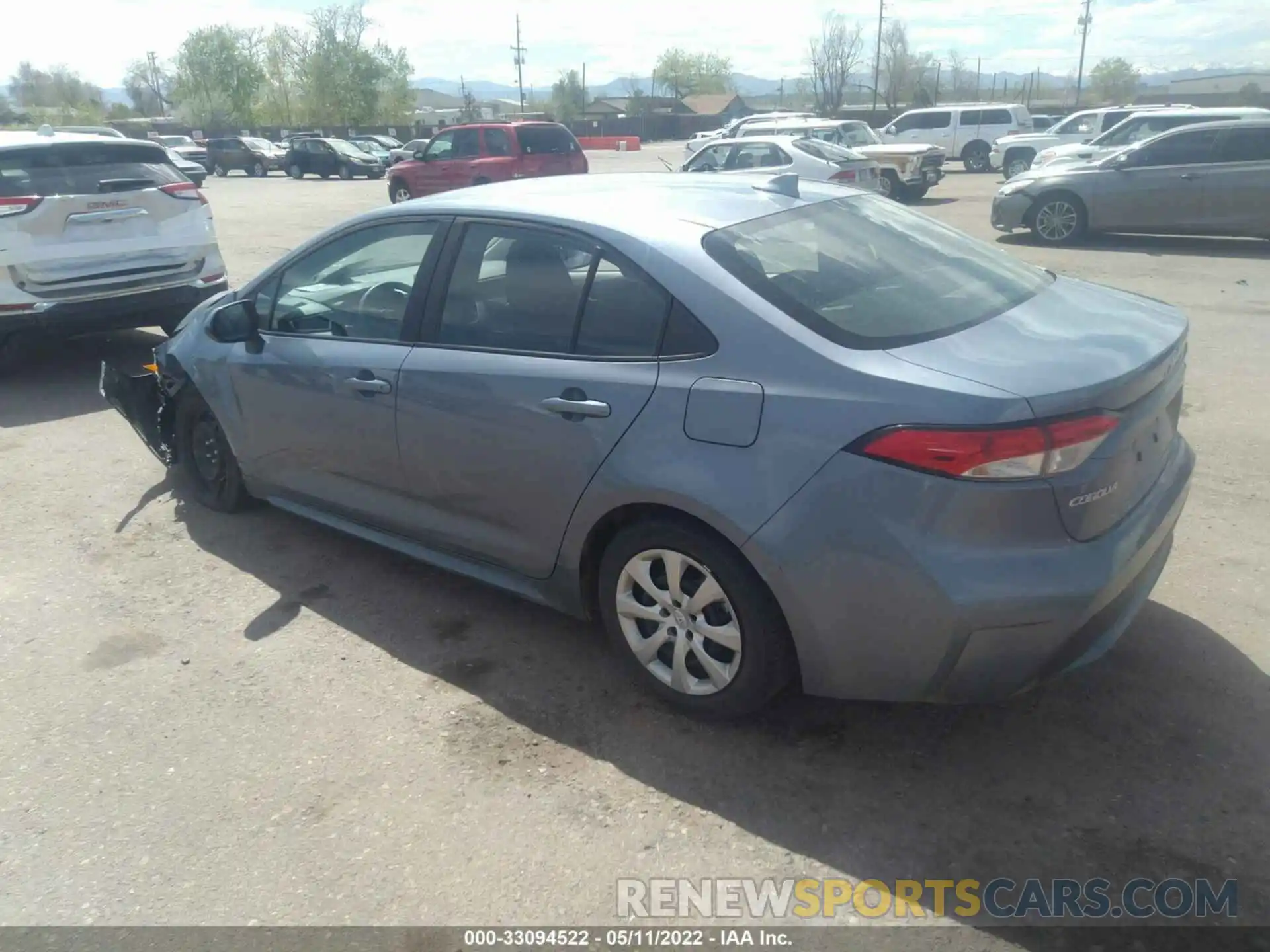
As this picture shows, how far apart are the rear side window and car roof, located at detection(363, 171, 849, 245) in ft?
37.0

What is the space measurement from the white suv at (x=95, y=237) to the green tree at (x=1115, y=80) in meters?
93.9

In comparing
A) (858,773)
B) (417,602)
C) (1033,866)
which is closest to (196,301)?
(417,602)

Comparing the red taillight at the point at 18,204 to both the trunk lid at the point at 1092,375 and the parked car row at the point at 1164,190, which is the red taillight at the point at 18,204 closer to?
the trunk lid at the point at 1092,375

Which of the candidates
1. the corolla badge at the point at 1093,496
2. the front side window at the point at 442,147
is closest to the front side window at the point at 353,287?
the corolla badge at the point at 1093,496

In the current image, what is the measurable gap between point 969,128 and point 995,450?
30765 millimetres

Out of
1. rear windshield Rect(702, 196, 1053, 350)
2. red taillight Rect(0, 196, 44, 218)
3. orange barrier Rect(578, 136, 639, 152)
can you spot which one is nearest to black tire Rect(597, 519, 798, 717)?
rear windshield Rect(702, 196, 1053, 350)

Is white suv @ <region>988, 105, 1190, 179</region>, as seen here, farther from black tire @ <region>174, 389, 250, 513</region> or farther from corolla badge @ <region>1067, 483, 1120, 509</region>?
corolla badge @ <region>1067, 483, 1120, 509</region>

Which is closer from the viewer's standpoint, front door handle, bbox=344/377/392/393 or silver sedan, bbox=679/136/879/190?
front door handle, bbox=344/377/392/393

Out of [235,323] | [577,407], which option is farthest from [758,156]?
[577,407]

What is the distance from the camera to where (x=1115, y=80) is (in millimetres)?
96562

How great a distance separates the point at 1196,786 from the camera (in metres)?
2.94

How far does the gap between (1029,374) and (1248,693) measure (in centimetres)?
149

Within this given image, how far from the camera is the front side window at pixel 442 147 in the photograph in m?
20.0

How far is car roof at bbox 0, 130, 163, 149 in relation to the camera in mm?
7340
